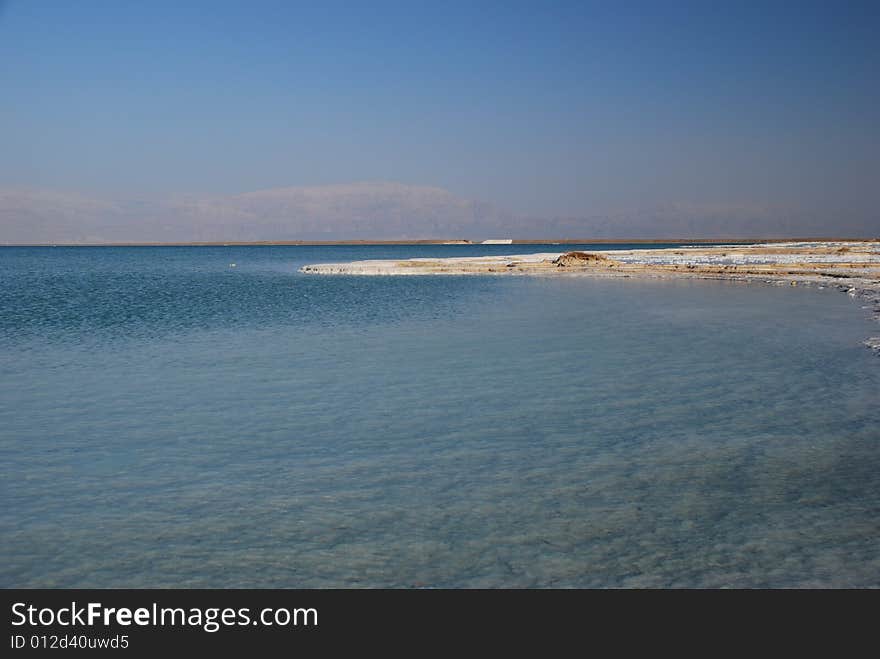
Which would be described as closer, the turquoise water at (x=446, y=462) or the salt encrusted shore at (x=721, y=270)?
the turquoise water at (x=446, y=462)

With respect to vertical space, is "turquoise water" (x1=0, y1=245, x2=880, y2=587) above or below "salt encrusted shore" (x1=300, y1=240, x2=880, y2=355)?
below

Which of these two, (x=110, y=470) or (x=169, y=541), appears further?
(x=110, y=470)

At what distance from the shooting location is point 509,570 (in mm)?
6230

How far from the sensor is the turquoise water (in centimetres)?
640

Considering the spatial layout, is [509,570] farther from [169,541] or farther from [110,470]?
[110,470]

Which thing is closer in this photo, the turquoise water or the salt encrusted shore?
the turquoise water

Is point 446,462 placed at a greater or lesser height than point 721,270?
lesser

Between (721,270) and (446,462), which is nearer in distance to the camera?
(446,462)

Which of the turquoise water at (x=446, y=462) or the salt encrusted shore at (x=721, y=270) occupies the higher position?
the salt encrusted shore at (x=721, y=270)

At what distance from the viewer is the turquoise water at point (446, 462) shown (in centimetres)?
640

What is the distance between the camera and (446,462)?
9.30 metres

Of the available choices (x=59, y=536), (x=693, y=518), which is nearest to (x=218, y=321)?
(x=59, y=536)

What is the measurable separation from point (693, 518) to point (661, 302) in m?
26.3
